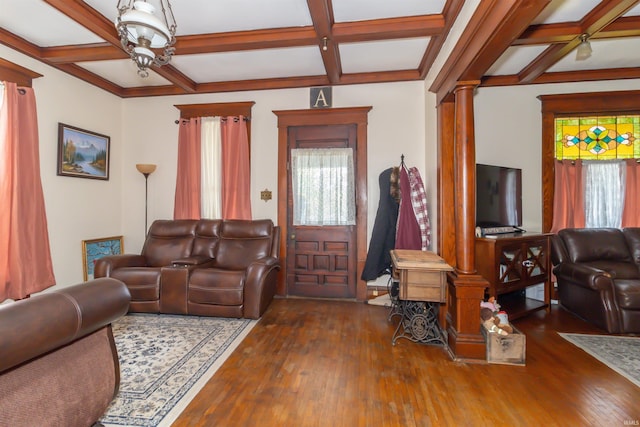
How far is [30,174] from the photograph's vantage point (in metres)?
3.04

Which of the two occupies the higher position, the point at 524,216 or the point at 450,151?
the point at 450,151

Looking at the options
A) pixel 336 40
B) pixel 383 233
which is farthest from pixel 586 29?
pixel 383 233

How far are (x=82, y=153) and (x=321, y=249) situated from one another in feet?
10.7

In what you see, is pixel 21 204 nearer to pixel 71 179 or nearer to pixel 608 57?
pixel 71 179

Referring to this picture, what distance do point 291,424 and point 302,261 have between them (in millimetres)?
2410

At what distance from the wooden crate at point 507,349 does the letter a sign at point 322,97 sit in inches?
124

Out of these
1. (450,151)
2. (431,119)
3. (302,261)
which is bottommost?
(302,261)

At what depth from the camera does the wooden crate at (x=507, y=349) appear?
2268mm

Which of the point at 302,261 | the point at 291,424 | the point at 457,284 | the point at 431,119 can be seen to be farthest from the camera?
the point at 302,261

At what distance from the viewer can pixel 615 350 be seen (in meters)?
2.46

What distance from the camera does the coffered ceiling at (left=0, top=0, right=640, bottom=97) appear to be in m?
2.39

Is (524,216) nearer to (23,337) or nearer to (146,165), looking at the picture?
(23,337)

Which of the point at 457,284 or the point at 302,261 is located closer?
the point at 457,284

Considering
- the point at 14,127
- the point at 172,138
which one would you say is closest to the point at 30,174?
the point at 14,127
